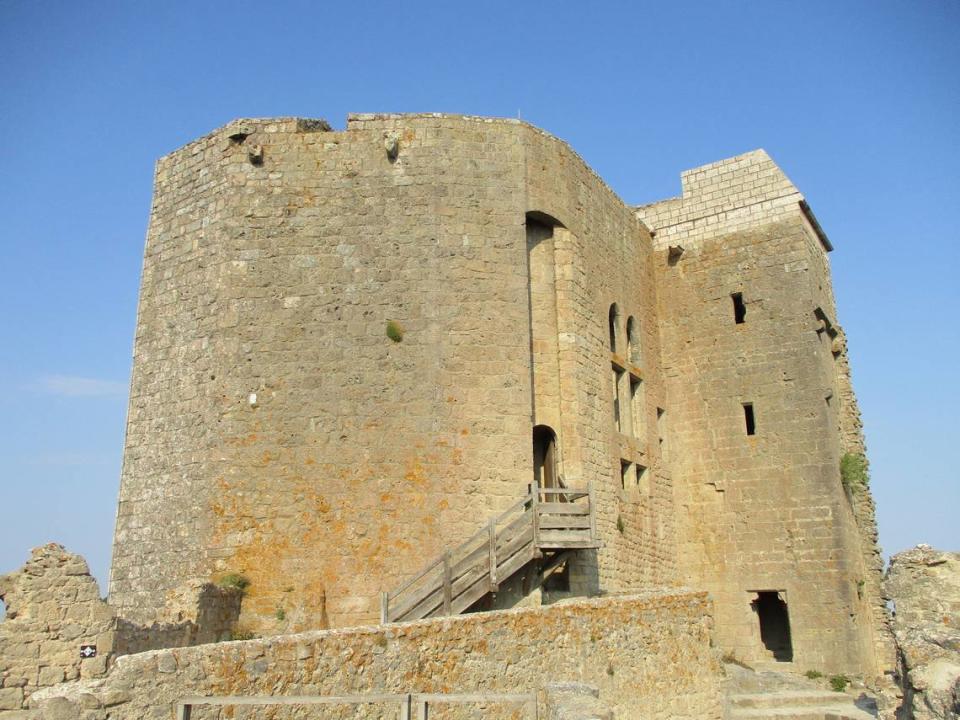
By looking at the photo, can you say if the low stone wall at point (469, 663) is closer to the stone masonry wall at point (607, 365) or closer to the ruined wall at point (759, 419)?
the stone masonry wall at point (607, 365)

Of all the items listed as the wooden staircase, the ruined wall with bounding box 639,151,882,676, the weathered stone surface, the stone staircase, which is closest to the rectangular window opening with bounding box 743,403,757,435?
the ruined wall with bounding box 639,151,882,676

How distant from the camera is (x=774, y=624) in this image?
19.8 m

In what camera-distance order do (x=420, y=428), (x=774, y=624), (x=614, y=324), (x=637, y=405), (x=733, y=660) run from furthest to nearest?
(x=774, y=624) < (x=637, y=405) < (x=614, y=324) < (x=733, y=660) < (x=420, y=428)

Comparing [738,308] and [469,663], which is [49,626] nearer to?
[469,663]

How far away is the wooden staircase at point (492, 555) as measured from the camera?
1190 centimetres

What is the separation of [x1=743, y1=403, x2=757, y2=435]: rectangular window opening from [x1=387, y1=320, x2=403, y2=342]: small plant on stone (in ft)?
30.1

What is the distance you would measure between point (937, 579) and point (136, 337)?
1259cm

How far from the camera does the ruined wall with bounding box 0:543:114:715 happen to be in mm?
8047

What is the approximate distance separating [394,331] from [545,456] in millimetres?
3772

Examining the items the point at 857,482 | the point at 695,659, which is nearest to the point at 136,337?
the point at 695,659

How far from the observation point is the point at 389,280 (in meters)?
14.4

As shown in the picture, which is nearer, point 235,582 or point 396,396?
point 235,582

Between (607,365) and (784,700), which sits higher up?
(607,365)

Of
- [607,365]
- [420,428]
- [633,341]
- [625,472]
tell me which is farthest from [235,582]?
[633,341]
